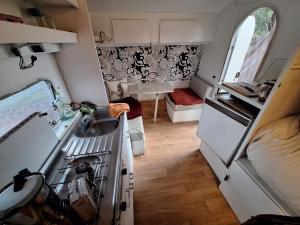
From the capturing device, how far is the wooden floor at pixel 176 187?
140 cm

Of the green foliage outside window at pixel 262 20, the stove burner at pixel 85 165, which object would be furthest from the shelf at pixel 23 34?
the green foliage outside window at pixel 262 20

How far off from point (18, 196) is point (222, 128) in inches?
63.8

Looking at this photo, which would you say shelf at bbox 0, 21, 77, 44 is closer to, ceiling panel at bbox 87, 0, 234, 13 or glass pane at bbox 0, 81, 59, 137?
glass pane at bbox 0, 81, 59, 137

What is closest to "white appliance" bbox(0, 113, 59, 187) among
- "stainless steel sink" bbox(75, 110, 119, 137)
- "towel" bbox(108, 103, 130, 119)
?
"stainless steel sink" bbox(75, 110, 119, 137)

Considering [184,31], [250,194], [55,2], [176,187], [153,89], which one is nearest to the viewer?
[55,2]

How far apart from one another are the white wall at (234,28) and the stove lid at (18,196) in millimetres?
1821

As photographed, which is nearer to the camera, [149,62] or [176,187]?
[176,187]

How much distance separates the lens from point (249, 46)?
237 cm

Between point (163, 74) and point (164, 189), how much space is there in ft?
7.88

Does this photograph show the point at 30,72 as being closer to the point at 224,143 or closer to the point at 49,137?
the point at 49,137

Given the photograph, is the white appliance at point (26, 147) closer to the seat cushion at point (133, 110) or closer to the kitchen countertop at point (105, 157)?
the kitchen countertop at point (105, 157)

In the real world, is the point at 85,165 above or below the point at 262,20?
below

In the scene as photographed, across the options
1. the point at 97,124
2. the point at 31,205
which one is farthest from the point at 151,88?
the point at 31,205

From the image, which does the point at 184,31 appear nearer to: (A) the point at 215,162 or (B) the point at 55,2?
(B) the point at 55,2
